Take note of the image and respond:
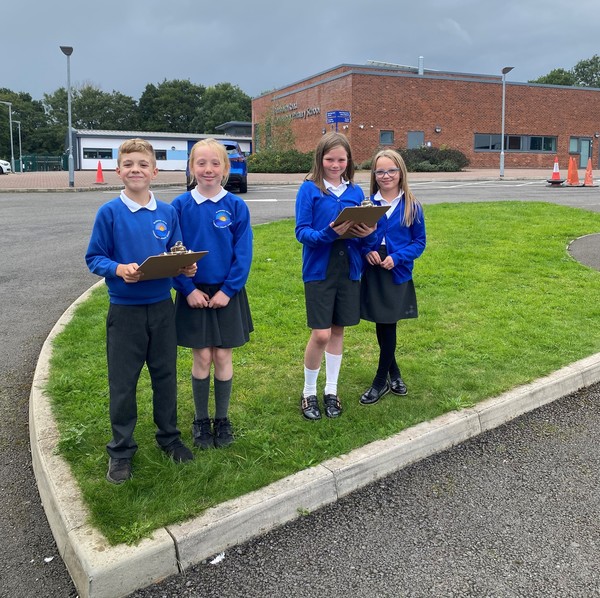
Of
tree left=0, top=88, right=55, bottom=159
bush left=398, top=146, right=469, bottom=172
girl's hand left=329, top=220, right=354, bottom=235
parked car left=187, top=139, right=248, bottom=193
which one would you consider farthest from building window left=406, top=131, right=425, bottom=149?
tree left=0, top=88, right=55, bottom=159

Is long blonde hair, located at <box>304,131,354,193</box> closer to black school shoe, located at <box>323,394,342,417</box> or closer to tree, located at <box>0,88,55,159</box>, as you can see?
black school shoe, located at <box>323,394,342,417</box>

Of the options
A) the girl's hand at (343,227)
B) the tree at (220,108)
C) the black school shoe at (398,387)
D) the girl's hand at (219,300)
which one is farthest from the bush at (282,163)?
the tree at (220,108)

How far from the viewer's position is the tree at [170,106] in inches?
3666

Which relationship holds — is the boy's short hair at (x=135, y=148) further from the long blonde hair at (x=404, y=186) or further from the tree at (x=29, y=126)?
the tree at (x=29, y=126)

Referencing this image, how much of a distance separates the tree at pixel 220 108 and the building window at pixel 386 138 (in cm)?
4993

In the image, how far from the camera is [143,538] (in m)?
2.60

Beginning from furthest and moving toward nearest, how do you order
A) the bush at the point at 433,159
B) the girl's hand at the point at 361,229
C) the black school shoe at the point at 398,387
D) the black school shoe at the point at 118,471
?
the bush at the point at 433,159
the black school shoe at the point at 398,387
the girl's hand at the point at 361,229
the black school shoe at the point at 118,471

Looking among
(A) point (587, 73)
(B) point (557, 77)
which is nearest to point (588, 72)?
(A) point (587, 73)

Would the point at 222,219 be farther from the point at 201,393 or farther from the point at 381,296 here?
the point at 381,296

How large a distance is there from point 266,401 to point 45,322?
3.28 m

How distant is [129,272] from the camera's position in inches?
106

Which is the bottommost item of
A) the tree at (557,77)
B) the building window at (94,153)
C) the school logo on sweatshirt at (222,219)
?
the school logo on sweatshirt at (222,219)

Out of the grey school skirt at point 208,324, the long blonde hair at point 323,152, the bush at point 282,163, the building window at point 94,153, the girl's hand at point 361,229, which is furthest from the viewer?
the building window at point 94,153

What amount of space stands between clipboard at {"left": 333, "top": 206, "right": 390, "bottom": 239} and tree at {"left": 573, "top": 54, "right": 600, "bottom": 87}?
365ft
